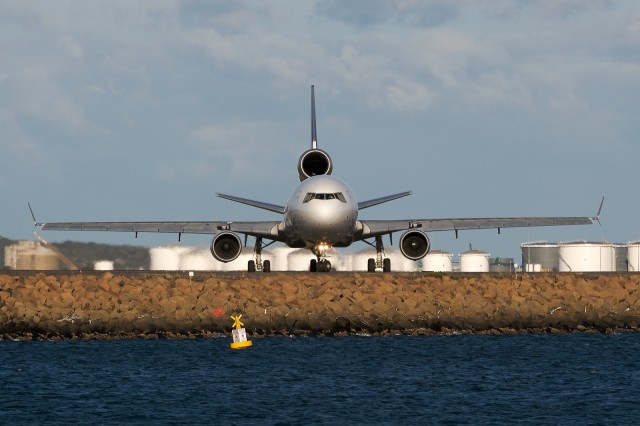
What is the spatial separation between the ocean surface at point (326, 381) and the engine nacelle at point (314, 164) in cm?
2239

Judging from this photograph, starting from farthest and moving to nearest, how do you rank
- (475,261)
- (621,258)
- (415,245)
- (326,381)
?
1. (475,261)
2. (621,258)
3. (415,245)
4. (326,381)

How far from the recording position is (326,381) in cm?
4494

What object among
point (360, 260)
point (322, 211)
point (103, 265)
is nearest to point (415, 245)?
point (322, 211)

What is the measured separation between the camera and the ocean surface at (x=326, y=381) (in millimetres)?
38438

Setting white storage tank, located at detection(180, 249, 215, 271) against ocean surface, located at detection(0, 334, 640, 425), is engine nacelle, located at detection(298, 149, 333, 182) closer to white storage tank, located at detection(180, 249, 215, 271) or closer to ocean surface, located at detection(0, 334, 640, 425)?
white storage tank, located at detection(180, 249, 215, 271)

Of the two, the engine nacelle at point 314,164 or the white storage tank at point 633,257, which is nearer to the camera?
the engine nacelle at point 314,164

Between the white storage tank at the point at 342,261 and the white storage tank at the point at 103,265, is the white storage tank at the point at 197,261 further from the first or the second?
the white storage tank at the point at 342,261

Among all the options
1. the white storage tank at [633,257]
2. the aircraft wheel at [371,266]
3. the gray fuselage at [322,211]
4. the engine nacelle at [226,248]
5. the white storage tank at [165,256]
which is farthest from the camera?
the white storage tank at [633,257]

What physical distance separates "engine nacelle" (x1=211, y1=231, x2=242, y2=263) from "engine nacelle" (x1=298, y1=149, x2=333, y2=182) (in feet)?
24.3

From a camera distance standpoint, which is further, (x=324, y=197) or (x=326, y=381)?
(x=324, y=197)

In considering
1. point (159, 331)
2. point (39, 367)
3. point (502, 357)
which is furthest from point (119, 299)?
point (502, 357)

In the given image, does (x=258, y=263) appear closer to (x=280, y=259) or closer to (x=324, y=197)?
(x=324, y=197)

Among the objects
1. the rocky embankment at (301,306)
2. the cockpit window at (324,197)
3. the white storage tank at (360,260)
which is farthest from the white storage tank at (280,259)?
the rocky embankment at (301,306)

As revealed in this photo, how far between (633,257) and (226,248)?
151 feet
